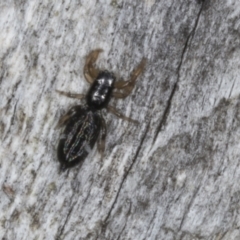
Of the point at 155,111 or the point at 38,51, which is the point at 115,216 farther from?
the point at 38,51

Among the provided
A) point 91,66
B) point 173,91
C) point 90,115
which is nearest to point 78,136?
point 90,115

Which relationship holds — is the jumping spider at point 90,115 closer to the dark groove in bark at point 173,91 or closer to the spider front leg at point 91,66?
the spider front leg at point 91,66

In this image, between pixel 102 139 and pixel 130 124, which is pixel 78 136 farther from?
pixel 130 124

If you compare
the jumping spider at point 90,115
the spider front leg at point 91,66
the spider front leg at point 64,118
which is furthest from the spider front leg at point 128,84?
the spider front leg at point 64,118

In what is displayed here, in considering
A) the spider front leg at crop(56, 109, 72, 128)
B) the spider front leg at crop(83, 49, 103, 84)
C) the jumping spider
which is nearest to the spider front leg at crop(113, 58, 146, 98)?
the jumping spider

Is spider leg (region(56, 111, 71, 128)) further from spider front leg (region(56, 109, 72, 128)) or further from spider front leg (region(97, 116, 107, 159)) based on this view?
spider front leg (region(97, 116, 107, 159))
